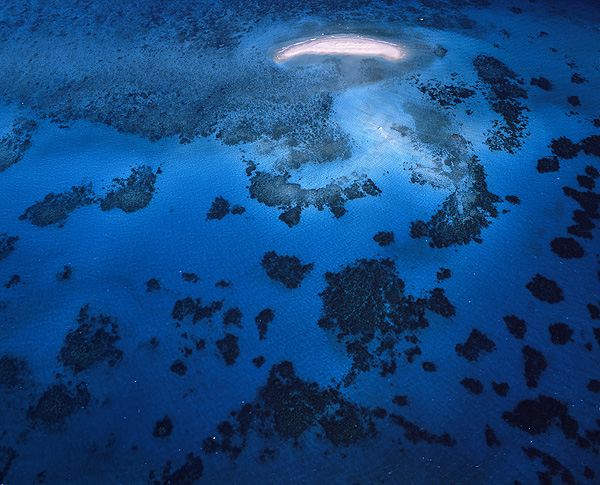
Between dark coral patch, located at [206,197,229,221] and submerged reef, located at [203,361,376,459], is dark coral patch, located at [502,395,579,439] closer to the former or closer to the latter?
submerged reef, located at [203,361,376,459]

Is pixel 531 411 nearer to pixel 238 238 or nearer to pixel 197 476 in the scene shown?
pixel 197 476

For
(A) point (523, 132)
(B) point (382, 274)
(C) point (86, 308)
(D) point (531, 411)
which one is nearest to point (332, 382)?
(B) point (382, 274)

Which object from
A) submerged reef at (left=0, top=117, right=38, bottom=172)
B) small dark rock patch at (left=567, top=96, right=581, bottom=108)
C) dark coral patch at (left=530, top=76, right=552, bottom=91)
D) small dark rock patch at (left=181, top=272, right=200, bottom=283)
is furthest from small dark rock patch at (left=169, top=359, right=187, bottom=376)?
dark coral patch at (left=530, top=76, right=552, bottom=91)

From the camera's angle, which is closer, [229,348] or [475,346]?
[475,346]

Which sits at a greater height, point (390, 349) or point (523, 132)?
point (523, 132)

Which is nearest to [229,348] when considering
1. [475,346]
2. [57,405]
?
[57,405]

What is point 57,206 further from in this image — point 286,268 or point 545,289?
point 545,289

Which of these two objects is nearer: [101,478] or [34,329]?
[101,478]
